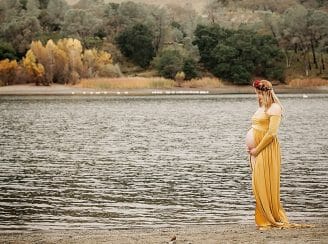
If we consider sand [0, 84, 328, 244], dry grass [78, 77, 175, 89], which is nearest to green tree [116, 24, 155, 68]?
dry grass [78, 77, 175, 89]

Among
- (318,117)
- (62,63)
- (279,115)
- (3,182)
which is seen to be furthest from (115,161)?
(62,63)

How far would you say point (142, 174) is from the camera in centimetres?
2872

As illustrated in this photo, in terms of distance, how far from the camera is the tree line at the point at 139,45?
428 feet

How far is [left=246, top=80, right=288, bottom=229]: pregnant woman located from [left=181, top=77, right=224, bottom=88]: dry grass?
124 meters

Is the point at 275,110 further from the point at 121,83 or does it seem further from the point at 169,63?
the point at 169,63

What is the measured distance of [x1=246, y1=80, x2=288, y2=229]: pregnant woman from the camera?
46.5 feet

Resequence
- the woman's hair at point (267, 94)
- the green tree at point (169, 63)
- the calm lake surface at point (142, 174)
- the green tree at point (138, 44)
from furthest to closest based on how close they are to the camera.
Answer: the green tree at point (138, 44) < the green tree at point (169, 63) < the calm lake surface at point (142, 174) < the woman's hair at point (267, 94)

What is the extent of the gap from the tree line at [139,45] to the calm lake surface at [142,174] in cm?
7100

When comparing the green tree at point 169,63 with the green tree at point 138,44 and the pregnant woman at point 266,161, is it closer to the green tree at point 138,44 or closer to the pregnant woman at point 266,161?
the green tree at point 138,44

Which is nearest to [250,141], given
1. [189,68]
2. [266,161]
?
[266,161]

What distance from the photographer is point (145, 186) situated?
25.2m

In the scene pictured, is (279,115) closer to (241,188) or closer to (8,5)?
(241,188)

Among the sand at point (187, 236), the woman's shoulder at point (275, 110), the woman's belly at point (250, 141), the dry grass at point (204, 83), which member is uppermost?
the woman's shoulder at point (275, 110)

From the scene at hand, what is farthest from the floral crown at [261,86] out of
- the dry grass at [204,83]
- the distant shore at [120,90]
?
the dry grass at [204,83]
